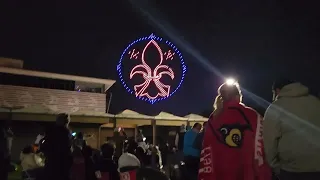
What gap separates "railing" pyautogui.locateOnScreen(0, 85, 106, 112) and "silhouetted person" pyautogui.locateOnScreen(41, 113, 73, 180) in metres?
16.1

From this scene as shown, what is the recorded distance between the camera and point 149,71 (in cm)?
3042

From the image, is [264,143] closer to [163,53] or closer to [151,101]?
[151,101]

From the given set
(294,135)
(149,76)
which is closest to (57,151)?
(294,135)

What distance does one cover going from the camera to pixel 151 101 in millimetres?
29375

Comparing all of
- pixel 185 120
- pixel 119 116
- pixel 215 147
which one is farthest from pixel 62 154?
pixel 185 120

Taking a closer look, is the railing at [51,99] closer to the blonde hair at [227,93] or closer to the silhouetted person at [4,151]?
the silhouetted person at [4,151]

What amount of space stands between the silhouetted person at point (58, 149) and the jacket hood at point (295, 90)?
340 centimetres

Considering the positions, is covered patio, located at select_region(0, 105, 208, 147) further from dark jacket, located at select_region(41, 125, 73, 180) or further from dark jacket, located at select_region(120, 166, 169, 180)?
dark jacket, located at select_region(120, 166, 169, 180)

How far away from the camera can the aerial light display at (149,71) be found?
29781mm

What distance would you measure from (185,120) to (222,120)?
63.5 feet

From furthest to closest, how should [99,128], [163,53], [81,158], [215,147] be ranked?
[163,53], [99,128], [81,158], [215,147]

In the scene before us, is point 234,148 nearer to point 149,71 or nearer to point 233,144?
point 233,144

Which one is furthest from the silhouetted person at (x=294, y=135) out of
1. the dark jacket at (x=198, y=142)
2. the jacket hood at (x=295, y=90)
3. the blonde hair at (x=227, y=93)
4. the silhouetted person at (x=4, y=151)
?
the silhouetted person at (x=4, y=151)

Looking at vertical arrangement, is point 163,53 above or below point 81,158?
above
